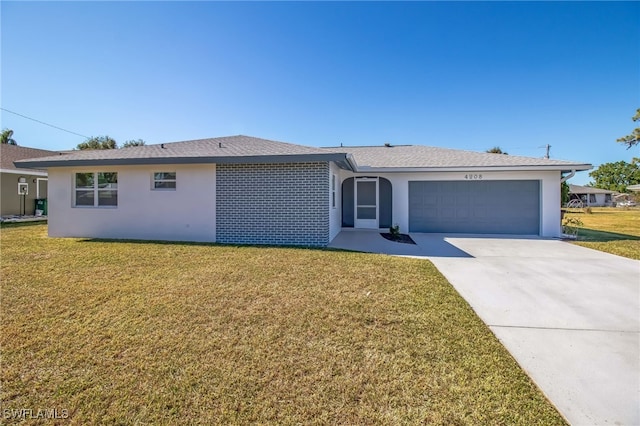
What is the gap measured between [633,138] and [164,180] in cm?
3725

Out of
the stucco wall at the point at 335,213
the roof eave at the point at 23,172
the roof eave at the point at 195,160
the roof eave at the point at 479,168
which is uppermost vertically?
the roof eave at the point at 23,172

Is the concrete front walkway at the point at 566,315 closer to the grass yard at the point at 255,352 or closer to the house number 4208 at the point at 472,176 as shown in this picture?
the grass yard at the point at 255,352

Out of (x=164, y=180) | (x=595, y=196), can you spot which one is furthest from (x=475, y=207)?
(x=595, y=196)

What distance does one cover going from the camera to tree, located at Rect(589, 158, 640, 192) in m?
51.2

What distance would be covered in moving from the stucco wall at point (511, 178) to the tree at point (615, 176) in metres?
59.4

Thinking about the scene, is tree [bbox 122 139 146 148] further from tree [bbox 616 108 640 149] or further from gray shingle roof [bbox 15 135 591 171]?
tree [bbox 616 108 640 149]

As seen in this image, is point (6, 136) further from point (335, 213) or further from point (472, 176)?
point (472, 176)

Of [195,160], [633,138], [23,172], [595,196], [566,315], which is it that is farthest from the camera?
[595,196]

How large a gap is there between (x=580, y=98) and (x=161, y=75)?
23394 millimetres

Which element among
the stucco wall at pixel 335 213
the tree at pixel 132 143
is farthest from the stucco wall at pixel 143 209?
the tree at pixel 132 143

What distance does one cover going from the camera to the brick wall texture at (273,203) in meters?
8.78

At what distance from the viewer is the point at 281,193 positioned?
8945mm

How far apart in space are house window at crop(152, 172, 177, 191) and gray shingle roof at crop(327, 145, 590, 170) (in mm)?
6248

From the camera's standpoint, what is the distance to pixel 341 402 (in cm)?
226
